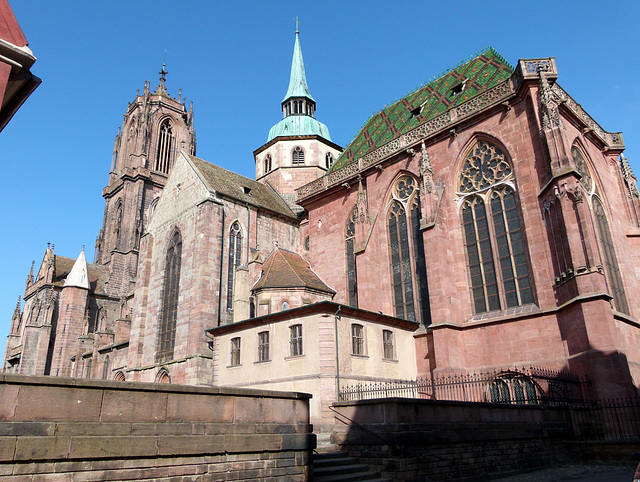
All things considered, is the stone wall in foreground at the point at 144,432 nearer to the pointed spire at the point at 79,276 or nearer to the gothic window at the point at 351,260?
the gothic window at the point at 351,260

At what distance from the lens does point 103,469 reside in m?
6.65

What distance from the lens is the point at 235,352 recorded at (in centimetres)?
2005

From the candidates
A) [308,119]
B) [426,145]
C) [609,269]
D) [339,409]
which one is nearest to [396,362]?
[339,409]

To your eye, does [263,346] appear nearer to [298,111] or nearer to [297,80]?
[298,111]

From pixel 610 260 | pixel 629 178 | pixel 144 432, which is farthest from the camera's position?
pixel 629 178

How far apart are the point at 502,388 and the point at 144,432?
13572 mm

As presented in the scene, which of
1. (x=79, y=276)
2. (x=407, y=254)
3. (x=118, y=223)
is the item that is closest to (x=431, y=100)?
(x=407, y=254)

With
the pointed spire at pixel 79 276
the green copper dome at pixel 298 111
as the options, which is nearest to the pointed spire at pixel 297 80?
the green copper dome at pixel 298 111

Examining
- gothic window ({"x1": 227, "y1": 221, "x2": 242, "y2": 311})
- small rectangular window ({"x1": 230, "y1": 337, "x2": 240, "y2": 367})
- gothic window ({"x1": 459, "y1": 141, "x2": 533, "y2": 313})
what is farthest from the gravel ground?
gothic window ({"x1": 227, "y1": 221, "x2": 242, "y2": 311})

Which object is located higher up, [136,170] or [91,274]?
[136,170]

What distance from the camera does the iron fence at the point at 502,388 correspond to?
14469 millimetres

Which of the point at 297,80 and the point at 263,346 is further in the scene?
the point at 297,80

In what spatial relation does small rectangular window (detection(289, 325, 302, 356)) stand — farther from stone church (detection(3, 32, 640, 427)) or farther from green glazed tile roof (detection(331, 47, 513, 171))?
green glazed tile roof (detection(331, 47, 513, 171))

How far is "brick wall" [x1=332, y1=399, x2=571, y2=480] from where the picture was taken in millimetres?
10648
